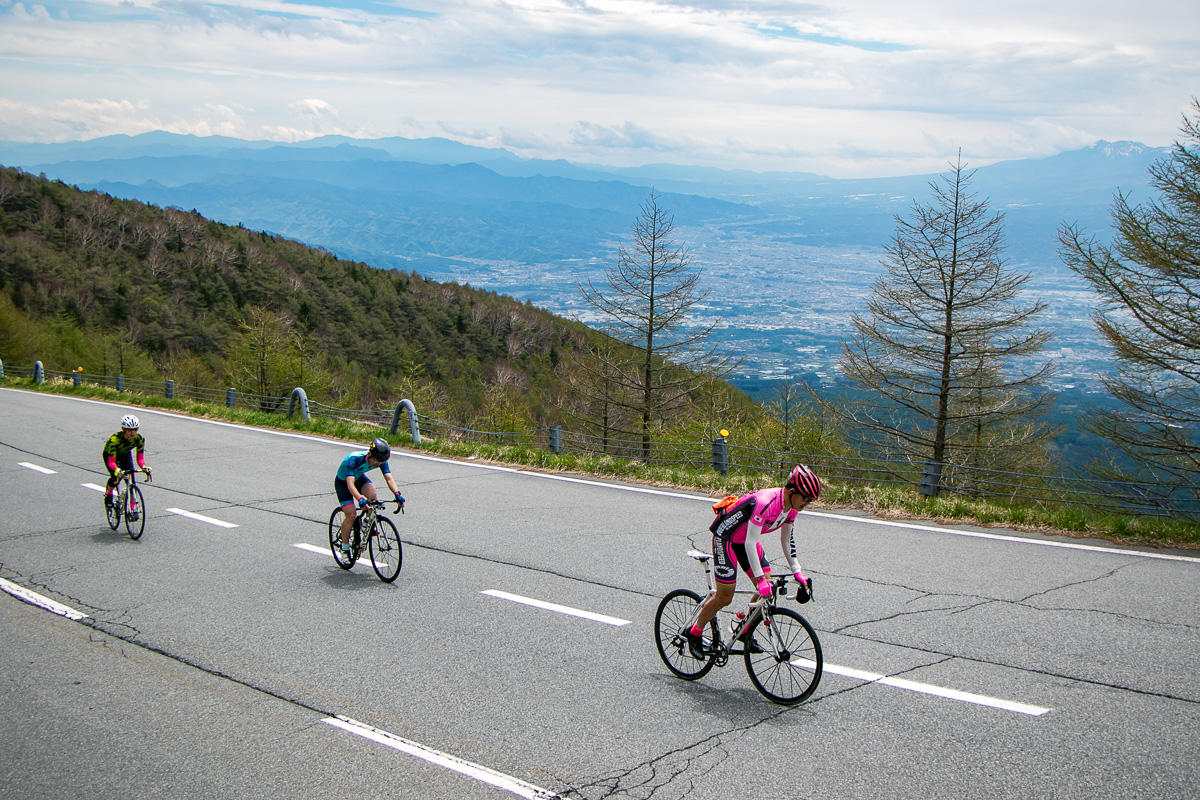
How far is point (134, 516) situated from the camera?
33.5 feet

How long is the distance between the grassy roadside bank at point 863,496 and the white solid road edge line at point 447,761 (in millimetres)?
7613

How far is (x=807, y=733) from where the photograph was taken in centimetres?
486

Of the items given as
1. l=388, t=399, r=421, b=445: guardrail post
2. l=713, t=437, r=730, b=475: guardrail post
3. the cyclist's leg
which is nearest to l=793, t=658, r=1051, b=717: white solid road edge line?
the cyclist's leg

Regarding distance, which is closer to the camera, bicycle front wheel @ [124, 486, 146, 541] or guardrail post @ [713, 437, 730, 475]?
bicycle front wheel @ [124, 486, 146, 541]

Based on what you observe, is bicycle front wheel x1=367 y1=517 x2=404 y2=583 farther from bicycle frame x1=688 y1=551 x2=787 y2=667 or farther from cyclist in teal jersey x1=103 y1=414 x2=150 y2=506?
cyclist in teal jersey x1=103 y1=414 x2=150 y2=506

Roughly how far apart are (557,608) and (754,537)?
267cm

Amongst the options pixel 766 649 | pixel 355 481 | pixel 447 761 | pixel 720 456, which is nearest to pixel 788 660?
pixel 766 649

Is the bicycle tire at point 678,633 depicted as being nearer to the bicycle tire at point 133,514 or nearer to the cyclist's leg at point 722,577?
the cyclist's leg at point 722,577

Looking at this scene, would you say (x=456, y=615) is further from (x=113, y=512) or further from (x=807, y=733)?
(x=113, y=512)

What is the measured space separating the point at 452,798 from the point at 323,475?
Answer: 440 inches

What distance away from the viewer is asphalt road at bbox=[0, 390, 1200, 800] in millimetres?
4426

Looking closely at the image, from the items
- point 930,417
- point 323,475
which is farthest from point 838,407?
point 323,475

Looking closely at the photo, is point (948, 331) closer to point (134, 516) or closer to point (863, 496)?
A: point (863, 496)

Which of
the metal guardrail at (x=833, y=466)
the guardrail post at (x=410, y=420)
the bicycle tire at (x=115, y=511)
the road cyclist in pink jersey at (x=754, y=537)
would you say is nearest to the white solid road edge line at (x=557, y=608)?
the road cyclist in pink jersey at (x=754, y=537)
